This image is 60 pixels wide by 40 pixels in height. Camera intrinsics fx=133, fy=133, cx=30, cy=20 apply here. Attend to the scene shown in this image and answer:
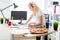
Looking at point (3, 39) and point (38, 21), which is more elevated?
point (38, 21)

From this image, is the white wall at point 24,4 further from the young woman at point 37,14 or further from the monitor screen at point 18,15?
the monitor screen at point 18,15

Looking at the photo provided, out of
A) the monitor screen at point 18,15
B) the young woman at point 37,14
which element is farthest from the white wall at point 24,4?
the monitor screen at point 18,15

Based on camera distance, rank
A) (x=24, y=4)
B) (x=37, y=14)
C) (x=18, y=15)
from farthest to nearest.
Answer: (x=24, y=4), (x=18, y=15), (x=37, y=14)

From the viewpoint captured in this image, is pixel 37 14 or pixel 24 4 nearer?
pixel 37 14

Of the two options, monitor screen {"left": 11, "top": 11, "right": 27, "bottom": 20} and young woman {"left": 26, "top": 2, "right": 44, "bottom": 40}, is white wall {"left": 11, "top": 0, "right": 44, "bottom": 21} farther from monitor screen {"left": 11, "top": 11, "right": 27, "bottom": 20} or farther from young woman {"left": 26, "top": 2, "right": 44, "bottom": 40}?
monitor screen {"left": 11, "top": 11, "right": 27, "bottom": 20}

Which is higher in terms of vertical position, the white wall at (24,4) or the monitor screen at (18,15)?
the white wall at (24,4)

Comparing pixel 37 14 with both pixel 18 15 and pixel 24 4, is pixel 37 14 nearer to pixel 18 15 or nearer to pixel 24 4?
pixel 18 15

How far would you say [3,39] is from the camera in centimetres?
296

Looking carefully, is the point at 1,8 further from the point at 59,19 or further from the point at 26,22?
the point at 59,19

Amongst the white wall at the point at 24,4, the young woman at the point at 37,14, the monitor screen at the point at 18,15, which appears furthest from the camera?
the white wall at the point at 24,4

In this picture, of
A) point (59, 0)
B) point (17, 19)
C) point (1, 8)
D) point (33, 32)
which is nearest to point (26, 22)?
point (17, 19)

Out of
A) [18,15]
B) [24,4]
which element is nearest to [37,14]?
[18,15]

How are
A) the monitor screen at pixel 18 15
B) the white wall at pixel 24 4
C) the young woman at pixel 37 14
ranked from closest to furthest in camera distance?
the young woman at pixel 37 14 → the monitor screen at pixel 18 15 → the white wall at pixel 24 4

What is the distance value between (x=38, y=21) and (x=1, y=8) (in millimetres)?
1306
